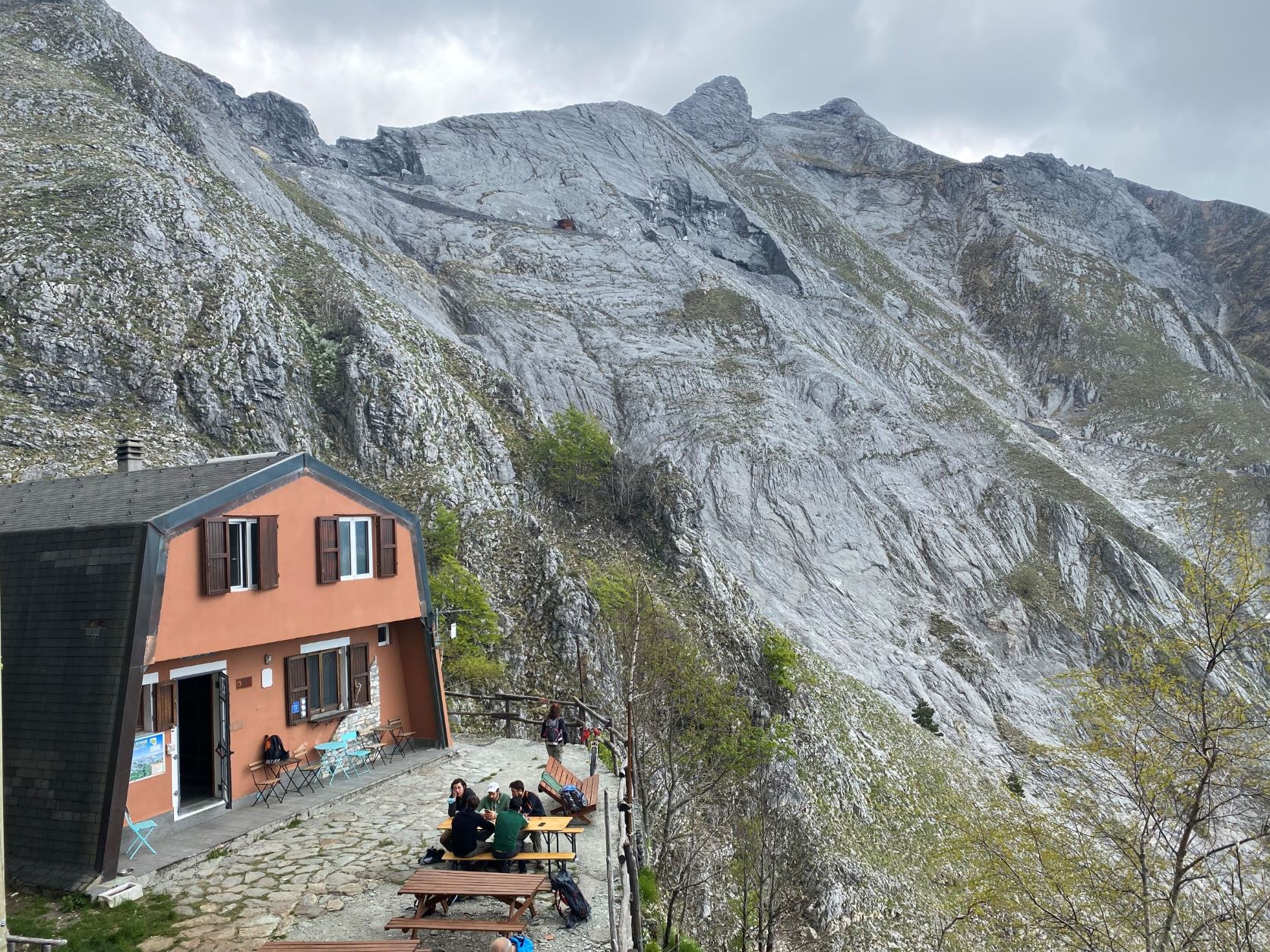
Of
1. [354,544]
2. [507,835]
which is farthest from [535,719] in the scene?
[507,835]

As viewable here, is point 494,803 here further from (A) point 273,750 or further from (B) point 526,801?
(A) point 273,750

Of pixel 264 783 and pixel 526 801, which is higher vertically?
pixel 264 783

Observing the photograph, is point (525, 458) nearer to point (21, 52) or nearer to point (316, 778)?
point (316, 778)

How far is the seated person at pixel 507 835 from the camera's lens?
35.1 feet

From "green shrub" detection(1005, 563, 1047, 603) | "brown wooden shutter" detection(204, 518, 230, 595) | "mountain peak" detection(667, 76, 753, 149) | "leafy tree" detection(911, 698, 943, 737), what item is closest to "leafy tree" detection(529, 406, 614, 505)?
"leafy tree" detection(911, 698, 943, 737)

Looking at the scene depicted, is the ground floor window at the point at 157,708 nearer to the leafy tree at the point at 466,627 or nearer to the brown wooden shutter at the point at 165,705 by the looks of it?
the brown wooden shutter at the point at 165,705

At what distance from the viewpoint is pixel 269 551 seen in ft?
46.8

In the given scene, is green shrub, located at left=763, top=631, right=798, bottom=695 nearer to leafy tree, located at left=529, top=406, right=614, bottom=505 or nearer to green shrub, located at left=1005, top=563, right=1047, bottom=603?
leafy tree, located at left=529, top=406, right=614, bottom=505

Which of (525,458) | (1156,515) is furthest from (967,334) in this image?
(525,458)

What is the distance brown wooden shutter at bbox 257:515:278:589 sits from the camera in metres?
14.1

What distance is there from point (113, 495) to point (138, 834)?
6.05 m

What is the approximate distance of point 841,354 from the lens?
63875 mm

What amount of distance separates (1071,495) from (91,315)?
5505 centimetres

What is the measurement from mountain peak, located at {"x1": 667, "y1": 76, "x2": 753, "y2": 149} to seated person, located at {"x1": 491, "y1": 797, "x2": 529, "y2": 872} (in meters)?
111
